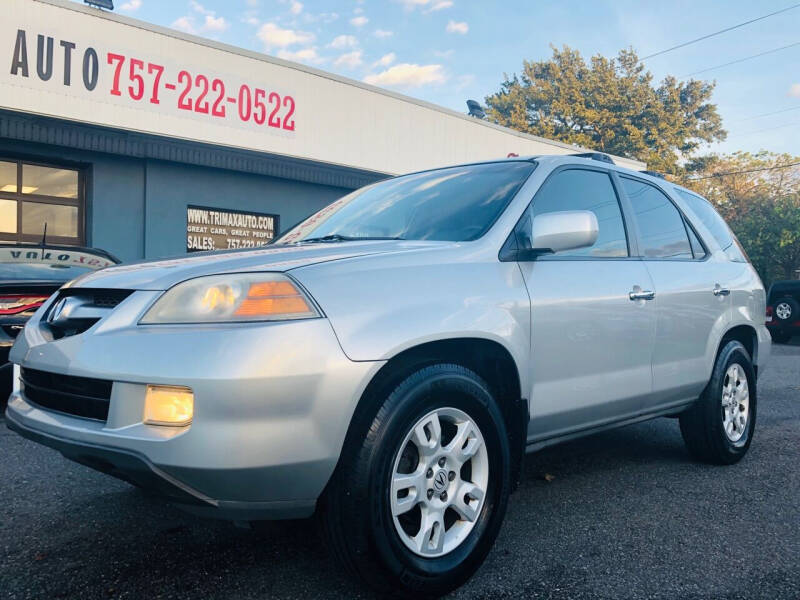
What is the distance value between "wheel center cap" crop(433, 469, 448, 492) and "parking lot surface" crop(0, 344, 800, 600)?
376mm

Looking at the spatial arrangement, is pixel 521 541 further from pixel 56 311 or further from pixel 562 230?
pixel 56 311

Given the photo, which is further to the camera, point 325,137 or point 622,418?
point 325,137

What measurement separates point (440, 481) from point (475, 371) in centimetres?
49

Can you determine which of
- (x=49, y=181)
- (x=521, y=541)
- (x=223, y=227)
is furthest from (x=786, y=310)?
(x=49, y=181)

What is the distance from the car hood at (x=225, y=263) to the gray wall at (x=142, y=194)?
319 inches

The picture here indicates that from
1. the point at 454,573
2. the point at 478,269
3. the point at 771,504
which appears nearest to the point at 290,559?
the point at 454,573

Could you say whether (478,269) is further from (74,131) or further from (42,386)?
(74,131)

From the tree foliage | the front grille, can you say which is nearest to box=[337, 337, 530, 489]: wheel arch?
the front grille

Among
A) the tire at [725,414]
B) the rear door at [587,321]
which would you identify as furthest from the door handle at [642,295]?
the tire at [725,414]

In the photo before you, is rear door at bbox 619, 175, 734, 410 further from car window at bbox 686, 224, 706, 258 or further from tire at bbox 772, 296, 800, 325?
tire at bbox 772, 296, 800, 325

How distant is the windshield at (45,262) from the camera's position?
5.11 m

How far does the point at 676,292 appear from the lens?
12.2 ft

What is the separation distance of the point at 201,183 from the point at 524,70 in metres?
32.7

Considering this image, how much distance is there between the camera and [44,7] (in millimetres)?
9719
